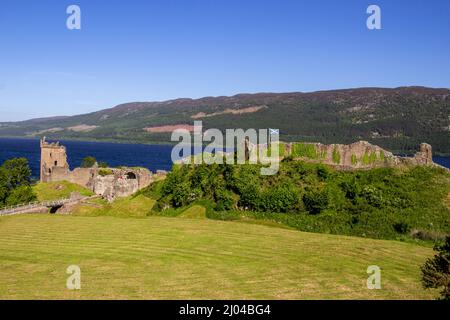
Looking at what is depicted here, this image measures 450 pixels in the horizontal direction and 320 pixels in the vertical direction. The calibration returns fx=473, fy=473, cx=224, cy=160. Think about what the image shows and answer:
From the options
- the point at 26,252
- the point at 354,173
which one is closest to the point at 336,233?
the point at 354,173

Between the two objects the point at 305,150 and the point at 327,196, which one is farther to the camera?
the point at 305,150

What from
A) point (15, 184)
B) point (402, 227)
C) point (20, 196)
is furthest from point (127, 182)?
point (402, 227)

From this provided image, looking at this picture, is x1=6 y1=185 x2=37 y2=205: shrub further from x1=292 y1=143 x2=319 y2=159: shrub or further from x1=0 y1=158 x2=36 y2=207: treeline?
x1=292 y1=143 x2=319 y2=159: shrub

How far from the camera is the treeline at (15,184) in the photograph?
53.8m

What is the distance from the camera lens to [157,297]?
61.7 feet

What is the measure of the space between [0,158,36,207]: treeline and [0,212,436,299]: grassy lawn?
20309 mm

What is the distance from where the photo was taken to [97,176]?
6694 centimetres

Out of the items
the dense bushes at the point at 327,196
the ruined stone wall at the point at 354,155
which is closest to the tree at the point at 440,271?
the dense bushes at the point at 327,196

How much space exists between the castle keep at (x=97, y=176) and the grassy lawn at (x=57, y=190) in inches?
76.6

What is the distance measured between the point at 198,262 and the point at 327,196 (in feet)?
48.4

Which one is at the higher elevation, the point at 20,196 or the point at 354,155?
the point at 354,155

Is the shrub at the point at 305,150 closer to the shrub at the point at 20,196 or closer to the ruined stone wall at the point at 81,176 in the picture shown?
the shrub at the point at 20,196

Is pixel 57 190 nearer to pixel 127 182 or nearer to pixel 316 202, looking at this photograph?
pixel 127 182

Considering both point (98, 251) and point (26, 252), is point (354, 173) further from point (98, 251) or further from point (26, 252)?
point (26, 252)
